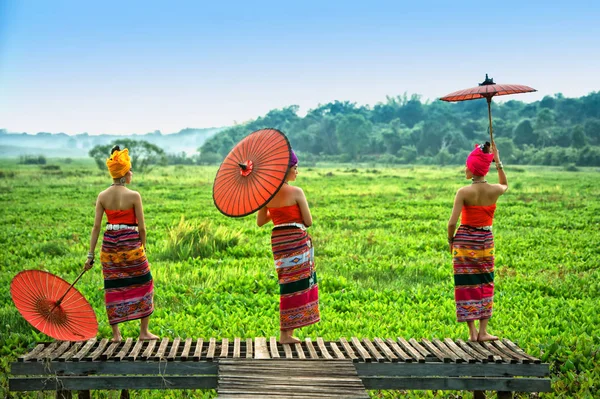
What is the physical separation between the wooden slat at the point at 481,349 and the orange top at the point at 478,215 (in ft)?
3.83

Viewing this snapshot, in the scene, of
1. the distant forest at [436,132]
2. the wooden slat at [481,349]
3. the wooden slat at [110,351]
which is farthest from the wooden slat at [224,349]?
the distant forest at [436,132]

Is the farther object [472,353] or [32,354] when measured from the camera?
[472,353]

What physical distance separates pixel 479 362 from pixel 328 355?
4.27 feet

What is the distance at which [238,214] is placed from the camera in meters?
6.01

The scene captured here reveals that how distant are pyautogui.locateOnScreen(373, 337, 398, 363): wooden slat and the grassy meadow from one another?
35.7 inches

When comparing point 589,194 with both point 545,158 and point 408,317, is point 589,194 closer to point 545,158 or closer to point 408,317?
point 408,317

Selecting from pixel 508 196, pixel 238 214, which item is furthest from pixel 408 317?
pixel 508 196

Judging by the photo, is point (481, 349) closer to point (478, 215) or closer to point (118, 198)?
point (478, 215)

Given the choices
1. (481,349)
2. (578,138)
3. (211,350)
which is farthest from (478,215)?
(578,138)

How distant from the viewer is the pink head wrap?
21.4ft

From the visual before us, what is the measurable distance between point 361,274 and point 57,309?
5937 millimetres

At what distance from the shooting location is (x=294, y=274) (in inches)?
245

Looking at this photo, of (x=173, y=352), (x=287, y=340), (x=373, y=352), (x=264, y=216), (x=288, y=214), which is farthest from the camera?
(x=264, y=216)

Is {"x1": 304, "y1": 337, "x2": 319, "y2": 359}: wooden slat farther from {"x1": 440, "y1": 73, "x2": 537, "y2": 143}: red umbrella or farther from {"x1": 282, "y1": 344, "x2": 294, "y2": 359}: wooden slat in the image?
{"x1": 440, "y1": 73, "x2": 537, "y2": 143}: red umbrella
